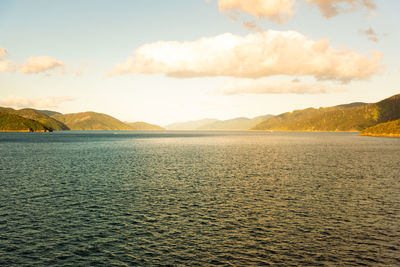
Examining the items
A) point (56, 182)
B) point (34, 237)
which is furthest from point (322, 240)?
point (56, 182)

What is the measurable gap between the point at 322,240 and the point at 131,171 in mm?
52486

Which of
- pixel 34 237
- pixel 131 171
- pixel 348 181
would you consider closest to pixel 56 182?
pixel 131 171

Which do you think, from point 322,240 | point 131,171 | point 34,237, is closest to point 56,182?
point 131,171

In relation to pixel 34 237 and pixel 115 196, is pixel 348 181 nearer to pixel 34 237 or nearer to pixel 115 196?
pixel 115 196

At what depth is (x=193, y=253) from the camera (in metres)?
23.7

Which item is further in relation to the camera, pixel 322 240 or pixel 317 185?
A: pixel 317 185

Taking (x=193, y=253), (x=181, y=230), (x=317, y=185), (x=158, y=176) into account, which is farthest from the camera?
(x=158, y=176)

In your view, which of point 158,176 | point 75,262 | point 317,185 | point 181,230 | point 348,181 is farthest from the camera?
point 158,176

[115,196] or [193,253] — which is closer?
[193,253]

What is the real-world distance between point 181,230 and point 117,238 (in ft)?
20.7

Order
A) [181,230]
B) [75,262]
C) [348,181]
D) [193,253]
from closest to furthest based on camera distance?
[75,262] < [193,253] < [181,230] < [348,181]

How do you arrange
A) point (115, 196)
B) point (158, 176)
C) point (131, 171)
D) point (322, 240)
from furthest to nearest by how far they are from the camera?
point (131, 171)
point (158, 176)
point (115, 196)
point (322, 240)

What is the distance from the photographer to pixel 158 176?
2482 inches

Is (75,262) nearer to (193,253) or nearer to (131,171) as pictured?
(193,253)
